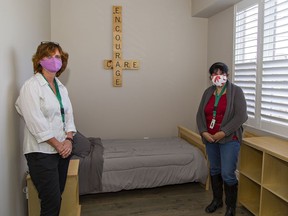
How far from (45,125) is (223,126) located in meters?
1.46

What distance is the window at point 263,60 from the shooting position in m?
2.33

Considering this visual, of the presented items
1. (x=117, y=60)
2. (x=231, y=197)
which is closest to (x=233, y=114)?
(x=231, y=197)

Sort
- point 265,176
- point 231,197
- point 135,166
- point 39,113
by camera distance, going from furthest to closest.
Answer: point 135,166 < point 231,197 < point 265,176 < point 39,113

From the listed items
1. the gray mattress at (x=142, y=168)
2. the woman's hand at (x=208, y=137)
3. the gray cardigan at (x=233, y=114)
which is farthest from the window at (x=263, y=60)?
the gray mattress at (x=142, y=168)

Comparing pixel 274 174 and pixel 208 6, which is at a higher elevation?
pixel 208 6

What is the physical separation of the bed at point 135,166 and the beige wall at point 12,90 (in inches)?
29.1

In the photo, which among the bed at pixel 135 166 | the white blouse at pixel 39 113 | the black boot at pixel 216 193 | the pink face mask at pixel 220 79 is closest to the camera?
the white blouse at pixel 39 113

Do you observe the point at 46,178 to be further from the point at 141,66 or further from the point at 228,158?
the point at 141,66

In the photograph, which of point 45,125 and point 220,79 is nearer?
point 45,125

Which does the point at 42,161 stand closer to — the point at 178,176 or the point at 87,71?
the point at 178,176

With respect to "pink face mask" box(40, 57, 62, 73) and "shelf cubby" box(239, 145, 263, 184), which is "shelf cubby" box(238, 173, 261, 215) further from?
"pink face mask" box(40, 57, 62, 73)

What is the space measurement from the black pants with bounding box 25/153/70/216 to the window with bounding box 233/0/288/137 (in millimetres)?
2028

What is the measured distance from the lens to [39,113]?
152cm

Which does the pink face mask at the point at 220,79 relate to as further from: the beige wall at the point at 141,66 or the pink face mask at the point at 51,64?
the beige wall at the point at 141,66
